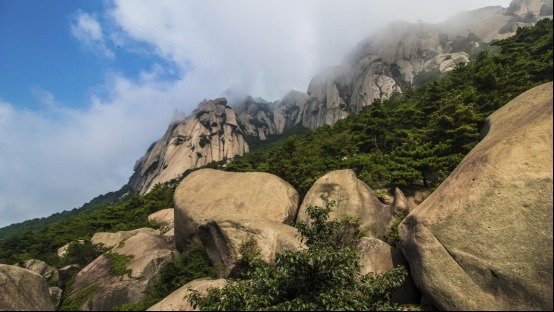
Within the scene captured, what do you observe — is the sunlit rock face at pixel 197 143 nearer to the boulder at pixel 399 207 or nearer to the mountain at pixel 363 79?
the mountain at pixel 363 79

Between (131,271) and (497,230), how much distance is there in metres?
15.0

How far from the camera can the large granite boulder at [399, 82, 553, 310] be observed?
6266 millimetres

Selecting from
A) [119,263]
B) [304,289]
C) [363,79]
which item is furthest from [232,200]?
[363,79]

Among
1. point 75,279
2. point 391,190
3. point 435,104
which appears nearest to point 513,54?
point 435,104

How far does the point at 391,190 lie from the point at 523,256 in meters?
12.8

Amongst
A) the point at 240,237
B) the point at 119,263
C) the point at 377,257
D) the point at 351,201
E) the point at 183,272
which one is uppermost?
the point at 351,201

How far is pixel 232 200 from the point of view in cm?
1780

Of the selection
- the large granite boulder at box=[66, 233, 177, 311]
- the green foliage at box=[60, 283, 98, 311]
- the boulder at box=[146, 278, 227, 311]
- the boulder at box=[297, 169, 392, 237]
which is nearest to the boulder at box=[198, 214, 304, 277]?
the boulder at box=[297, 169, 392, 237]

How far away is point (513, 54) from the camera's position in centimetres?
2811

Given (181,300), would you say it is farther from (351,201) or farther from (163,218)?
(163,218)

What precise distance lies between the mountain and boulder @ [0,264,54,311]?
237ft

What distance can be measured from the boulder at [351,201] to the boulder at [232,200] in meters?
1.26

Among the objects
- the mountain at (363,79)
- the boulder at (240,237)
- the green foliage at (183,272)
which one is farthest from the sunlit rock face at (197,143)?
the boulder at (240,237)

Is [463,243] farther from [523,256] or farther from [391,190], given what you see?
[391,190]
